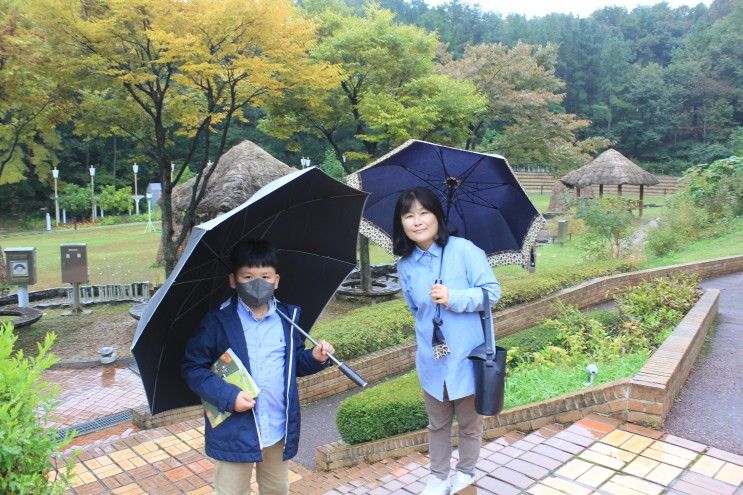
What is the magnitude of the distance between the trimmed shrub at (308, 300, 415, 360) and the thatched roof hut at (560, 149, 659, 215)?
20.0m

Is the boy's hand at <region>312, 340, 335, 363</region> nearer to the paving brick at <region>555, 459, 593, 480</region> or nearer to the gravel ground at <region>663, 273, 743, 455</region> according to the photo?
the paving brick at <region>555, 459, 593, 480</region>

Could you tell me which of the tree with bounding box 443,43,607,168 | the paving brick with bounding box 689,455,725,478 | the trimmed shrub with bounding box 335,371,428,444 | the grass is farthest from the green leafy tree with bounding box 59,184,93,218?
the paving brick with bounding box 689,455,725,478

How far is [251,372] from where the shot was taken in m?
2.35

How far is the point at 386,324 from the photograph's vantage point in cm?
705

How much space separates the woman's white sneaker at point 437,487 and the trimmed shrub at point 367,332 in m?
3.43

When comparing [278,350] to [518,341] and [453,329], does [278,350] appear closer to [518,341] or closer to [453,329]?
[453,329]

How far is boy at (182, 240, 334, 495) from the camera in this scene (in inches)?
90.0

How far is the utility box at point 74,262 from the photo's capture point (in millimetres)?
10414

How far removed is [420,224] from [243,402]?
1104 millimetres

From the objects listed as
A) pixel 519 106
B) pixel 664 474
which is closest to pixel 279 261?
pixel 664 474

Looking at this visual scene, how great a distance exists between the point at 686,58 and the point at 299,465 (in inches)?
2417

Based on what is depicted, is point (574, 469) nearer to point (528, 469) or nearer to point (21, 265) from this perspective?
point (528, 469)

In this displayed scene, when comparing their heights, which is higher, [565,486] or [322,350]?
[322,350]

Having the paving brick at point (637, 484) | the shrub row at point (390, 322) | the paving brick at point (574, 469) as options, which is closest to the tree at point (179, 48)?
the shrub row at point (390, 322)
